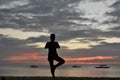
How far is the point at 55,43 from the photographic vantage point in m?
19.1

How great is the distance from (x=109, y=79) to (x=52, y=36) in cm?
391

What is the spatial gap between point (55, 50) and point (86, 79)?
225 cm

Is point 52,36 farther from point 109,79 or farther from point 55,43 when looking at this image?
point 109,79

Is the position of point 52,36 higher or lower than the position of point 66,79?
higher

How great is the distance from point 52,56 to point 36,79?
1.87 meters

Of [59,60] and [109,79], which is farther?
[109,79]

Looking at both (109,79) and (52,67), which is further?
(109,79)

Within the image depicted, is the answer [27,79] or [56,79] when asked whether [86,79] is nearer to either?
[56,79]

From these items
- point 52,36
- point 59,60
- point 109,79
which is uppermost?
point 52,36

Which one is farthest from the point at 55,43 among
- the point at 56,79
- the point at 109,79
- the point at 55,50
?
the point at 109,79

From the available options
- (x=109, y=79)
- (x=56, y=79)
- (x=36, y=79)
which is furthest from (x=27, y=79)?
(x=109, y=79)

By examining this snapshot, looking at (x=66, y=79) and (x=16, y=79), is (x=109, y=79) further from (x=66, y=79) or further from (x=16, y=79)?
(x=16, y=79)

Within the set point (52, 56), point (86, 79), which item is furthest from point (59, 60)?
point (86, 79)

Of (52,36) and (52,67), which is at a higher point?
(52,36)
